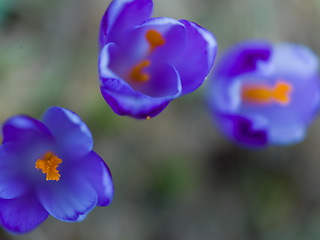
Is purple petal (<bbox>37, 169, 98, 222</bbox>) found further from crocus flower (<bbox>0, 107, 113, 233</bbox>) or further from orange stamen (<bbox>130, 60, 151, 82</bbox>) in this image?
orange stamen (<bbox>130, 60, 151, 82</bbox>)

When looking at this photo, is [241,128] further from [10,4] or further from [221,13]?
[10,4]

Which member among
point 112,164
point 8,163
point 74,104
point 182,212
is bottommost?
point 182,212

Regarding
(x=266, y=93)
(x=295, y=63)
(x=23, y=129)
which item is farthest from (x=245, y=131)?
(x=23, y=129)

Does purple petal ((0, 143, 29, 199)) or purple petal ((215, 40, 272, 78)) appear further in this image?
purple petal ((215, 40, 272, 78))

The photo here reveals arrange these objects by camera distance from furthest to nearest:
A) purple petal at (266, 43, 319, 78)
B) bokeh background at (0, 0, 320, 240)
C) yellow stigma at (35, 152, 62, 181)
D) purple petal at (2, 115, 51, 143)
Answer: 1. bokeh background at (0, 0, 320, 240)
2. purple petal at (266, 43, 319, 78)
3. yellow stigma at (35, 152, 62, 181)
4. purple petal at (2, 115, 51, 143)

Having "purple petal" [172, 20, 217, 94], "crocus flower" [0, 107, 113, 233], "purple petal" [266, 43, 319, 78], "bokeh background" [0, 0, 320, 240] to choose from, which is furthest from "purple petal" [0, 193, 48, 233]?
"purple petal" [266, 43, 319, 78]

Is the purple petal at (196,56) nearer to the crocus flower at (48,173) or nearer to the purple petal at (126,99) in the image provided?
the purple petal at (126,99)

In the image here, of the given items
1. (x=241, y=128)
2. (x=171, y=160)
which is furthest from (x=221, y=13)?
(x=241, y=128)
